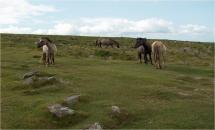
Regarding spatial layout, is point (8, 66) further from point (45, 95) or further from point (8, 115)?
point (8, 115)

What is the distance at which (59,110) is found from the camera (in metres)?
17.3

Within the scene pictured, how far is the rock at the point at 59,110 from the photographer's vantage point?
56.3 ft

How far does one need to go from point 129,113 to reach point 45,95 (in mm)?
4758

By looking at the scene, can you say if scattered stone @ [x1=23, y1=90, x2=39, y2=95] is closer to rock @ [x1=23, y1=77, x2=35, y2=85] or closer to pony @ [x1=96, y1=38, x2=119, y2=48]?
rock @ [x1=23, y1=77, x2=35, y2=85]

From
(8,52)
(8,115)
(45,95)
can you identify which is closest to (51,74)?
(45,95)

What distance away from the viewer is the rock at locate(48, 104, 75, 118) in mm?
17159

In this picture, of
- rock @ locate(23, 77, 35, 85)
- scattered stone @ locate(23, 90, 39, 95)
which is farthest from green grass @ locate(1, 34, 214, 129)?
rock @ locate(23, 77, 35, 85)

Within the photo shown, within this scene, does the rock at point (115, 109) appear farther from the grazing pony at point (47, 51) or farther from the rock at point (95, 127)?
the grazing pony at point (47, 51)

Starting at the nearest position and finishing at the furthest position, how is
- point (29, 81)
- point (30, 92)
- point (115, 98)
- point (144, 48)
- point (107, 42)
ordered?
1. point (115, 98)
2. point (30, 92)
3. point (29, 81)
4. point (144, 48)
5. point (107, 42)

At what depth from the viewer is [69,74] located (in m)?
26.2

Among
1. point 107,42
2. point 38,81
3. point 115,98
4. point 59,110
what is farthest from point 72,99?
point 107,42

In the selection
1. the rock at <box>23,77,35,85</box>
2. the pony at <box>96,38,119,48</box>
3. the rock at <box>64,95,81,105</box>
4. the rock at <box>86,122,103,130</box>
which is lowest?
the rock at <box>86,122,103,130</box>

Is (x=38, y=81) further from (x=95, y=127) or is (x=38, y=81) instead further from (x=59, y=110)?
(x=95, y=127)

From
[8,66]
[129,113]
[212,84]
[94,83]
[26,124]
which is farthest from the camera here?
[8,66]
